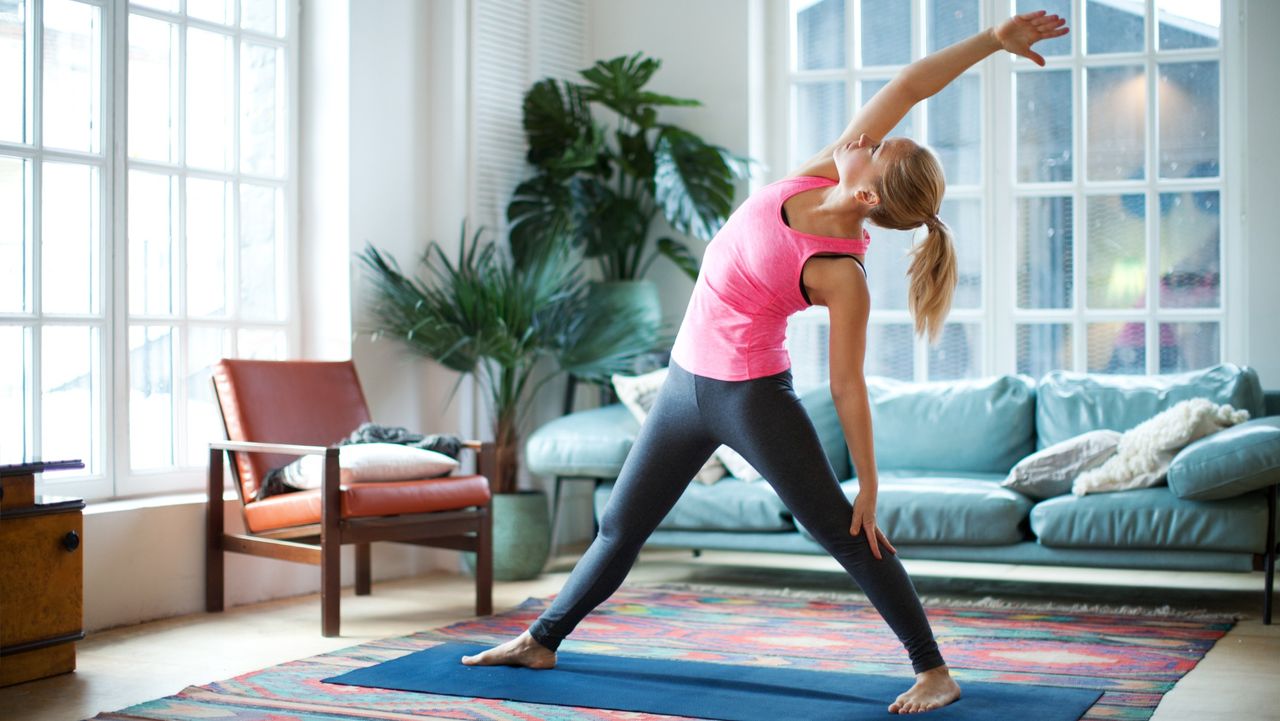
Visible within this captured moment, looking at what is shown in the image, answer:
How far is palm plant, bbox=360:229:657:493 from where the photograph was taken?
16.7ft

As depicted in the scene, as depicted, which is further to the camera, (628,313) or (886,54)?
(886,54)

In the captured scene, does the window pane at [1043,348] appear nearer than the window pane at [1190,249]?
No

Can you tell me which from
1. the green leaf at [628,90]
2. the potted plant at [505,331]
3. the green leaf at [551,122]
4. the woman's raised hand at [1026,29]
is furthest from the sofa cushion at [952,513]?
the green leaf at [551,122]

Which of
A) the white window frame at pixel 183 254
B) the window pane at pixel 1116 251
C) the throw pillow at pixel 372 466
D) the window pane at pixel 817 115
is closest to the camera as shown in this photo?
the throw pillow at pixel 372 466

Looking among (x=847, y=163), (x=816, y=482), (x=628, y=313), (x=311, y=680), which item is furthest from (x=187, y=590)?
(x=847, y=163)

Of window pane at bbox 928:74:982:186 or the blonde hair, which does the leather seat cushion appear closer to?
the blonde hair

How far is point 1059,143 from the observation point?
19.3ft

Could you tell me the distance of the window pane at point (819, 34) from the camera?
6.26 meters

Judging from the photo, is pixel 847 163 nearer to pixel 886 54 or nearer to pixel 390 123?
pixel 390 123

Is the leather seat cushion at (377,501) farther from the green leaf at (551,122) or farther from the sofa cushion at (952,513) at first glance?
the green leaf at (551,122)

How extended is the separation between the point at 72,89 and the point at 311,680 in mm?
2260

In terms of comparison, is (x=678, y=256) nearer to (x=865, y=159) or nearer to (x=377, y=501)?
(x=377, y=501)

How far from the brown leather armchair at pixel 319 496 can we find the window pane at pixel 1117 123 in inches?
117

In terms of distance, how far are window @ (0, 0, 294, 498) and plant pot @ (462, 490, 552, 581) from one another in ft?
3.56
